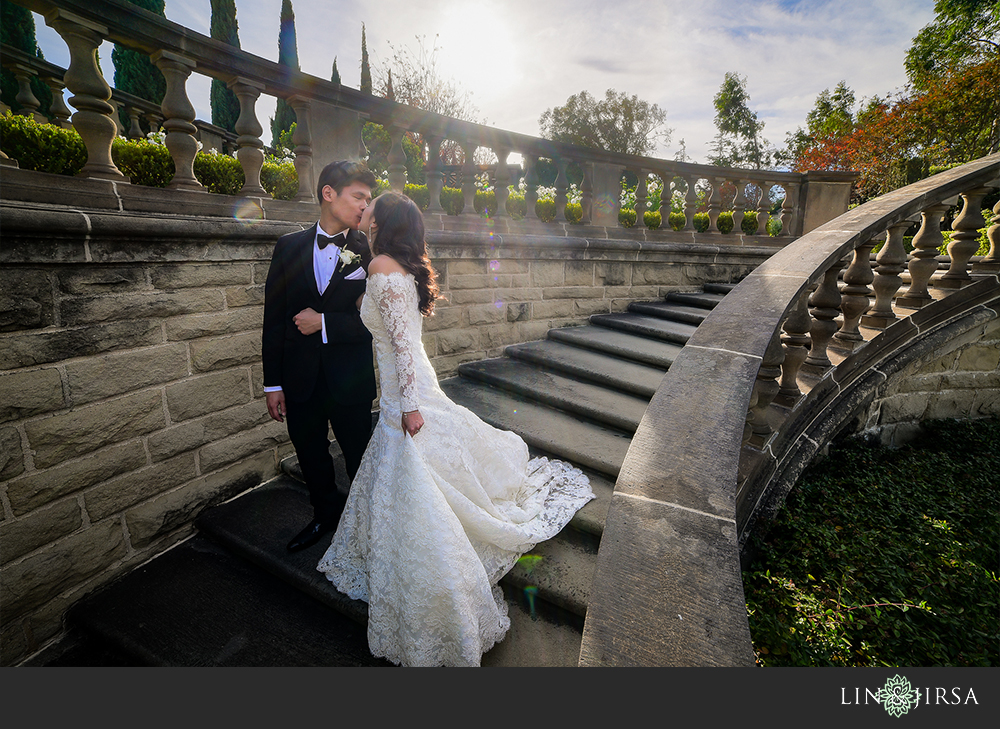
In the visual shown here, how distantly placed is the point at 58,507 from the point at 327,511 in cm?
137

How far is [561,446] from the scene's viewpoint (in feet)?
11.2

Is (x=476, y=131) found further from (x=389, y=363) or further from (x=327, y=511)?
(x=327, y=511)

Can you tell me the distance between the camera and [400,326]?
2.14 metres

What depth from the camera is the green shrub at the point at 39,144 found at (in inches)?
100

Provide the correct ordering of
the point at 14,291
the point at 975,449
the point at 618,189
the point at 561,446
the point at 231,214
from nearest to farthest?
the point at 14,291 < the point at 231,214 < the point at 561,446 < the point at 975,449 < the point at 618,189

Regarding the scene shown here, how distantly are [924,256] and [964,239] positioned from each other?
38cm

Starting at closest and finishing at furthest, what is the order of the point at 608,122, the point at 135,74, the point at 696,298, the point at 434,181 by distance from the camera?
the point at 434,181, the point at 696,298, the point at 135,74, the point at 608,122

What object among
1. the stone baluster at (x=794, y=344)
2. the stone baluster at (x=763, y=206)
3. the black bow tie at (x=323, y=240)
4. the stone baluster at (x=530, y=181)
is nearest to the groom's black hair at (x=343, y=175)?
the black bow tie at (x=323, y=240)

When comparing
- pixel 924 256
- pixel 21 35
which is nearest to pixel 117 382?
pixel 924 256

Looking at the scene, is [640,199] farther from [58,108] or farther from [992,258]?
[58,108]

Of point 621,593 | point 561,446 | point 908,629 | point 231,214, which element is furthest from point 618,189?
point 621,593

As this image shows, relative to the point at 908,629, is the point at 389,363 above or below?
above
